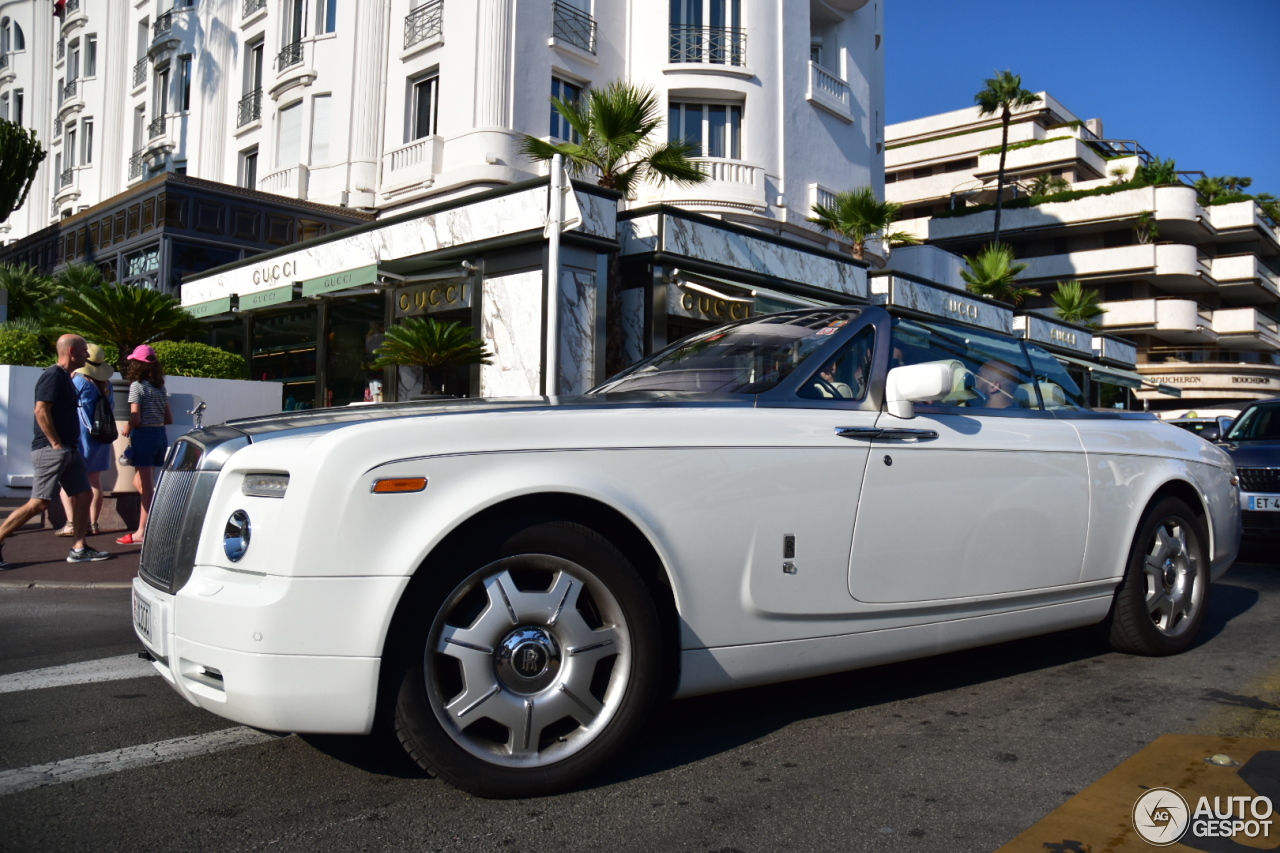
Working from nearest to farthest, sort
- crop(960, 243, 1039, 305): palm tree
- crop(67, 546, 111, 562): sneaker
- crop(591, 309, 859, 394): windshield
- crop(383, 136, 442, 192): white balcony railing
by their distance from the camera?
crop(591, 309, 859, 394): windshield, crop(67, 546, 111, 562): sneaker, crop(383, 136, 442, 192): white balcony railing, crop(960, 243, 1039, 305): palm tree

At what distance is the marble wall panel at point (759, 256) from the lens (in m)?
15.0

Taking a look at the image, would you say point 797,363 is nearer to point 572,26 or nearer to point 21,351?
point 21,351

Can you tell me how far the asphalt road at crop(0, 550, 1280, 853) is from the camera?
7.73 feet

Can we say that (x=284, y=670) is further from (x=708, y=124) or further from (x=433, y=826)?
(x=708, y=124)

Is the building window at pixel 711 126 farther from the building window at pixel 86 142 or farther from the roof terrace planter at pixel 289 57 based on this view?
the building window at pixel 86 142

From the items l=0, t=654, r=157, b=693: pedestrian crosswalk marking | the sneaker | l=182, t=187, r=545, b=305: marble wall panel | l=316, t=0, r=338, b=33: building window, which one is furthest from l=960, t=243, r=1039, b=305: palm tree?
l=0, t=654, r=157, b=693: pedestrian crosswalk marking

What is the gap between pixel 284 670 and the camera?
233cm

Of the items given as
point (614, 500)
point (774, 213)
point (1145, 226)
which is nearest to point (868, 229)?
point (774, 213)

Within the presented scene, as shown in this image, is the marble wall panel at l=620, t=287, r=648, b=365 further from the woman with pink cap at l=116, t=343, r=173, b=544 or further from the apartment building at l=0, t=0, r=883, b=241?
the woman with pink cap at l=116, t=343, r=173, b=544

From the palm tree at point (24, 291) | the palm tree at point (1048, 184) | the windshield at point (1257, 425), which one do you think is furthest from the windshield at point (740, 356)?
the palm tree at point (1048, 184)

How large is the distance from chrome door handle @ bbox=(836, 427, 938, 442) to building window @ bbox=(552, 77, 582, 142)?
698 inches

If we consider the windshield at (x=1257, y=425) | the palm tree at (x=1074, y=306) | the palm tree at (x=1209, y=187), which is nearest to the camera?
the windshield at (x=1257, y=425)
